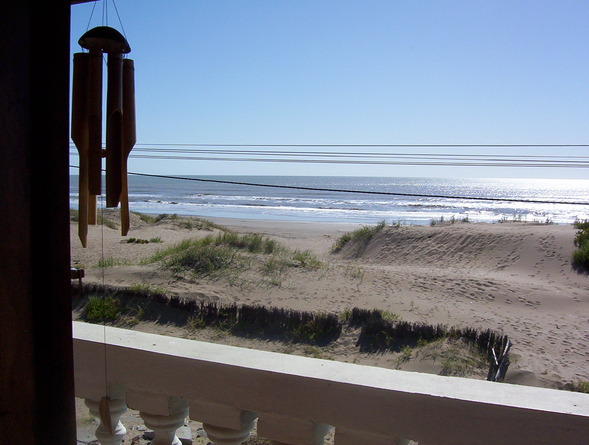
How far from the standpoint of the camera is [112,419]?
2088mm

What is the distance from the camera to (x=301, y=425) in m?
1.74

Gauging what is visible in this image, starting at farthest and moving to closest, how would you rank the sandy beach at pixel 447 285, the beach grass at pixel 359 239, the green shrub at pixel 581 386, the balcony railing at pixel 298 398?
the beach grass at pixel 359 239 → the sandy beach at pixel 447 285 → the green shrub at pixel 581 386 → the balcony railing at pixel 298 398

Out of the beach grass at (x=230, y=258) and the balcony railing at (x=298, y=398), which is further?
the beach grass at (x=230, y=258)

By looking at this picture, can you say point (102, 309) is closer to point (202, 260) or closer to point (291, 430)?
point (202, 260)

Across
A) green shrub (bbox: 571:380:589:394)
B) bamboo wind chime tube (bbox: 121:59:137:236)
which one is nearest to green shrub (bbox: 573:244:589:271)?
green shrub (bbox: 571:380:589:394)

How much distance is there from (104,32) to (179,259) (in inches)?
506

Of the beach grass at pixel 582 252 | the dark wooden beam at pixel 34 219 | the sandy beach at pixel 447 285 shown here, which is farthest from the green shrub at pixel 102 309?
the beach grass at pixel 582 252

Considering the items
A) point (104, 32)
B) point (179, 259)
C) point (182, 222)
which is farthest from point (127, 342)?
point (182, 222)

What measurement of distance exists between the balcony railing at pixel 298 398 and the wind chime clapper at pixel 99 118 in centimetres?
57

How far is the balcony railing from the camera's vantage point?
4.88 ft

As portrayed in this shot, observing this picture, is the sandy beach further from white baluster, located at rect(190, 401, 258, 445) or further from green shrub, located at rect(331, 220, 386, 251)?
white baluster, located at rect(190, 401, 258, 445)

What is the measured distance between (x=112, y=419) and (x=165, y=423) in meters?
0.24

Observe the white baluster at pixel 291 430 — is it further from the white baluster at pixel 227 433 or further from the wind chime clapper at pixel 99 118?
the wind chime clapper at pixel 99 118

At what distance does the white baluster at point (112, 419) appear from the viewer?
2064 mm
